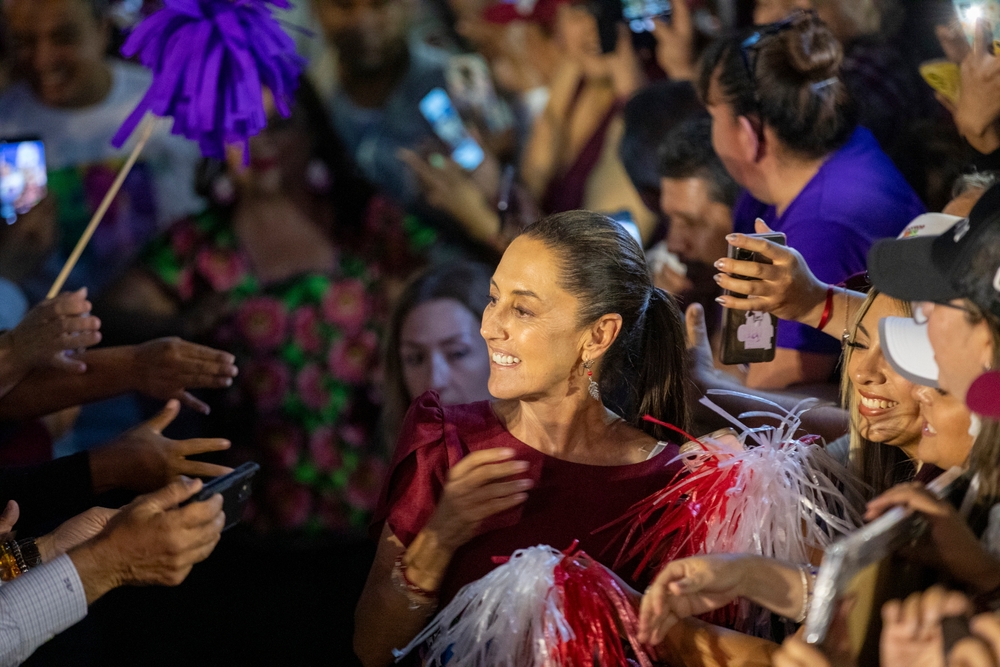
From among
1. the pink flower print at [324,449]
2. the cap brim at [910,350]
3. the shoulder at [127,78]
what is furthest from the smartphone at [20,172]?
the cap brim at [910,350]

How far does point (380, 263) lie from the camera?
13.3ft

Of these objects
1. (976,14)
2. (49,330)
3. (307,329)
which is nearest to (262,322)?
(307,329)

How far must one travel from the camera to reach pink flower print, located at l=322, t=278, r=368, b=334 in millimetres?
3936

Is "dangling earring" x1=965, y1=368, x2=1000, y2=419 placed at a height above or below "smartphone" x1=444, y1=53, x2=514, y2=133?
below

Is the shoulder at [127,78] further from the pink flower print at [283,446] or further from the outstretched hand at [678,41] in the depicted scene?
the outstretched hand at [678,41]

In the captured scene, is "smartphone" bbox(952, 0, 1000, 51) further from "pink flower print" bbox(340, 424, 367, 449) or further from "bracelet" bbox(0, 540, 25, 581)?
"bracelet" bbox(0, 540, 25, 581)

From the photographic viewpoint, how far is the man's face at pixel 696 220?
307cm

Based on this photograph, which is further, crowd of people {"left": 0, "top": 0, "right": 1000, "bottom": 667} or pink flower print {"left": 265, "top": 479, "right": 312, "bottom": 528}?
pink flower print {"left": 265, "top": 479, "right": 312, "bottom": 528}

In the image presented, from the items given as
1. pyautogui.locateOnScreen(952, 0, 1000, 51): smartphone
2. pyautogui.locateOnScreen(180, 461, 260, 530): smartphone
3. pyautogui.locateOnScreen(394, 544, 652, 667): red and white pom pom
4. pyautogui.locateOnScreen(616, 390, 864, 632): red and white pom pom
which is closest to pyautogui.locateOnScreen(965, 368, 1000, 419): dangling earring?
pyautogui.locateOnScreen(616, 390, 864, 632): red and white pom pom

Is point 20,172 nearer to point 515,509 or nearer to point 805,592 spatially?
point 515,509

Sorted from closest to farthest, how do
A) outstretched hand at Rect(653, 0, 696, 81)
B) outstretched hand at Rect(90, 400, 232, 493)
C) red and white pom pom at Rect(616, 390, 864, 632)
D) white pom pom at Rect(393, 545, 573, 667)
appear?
white pom pom at Rect(393, 545, 573, 667)
red and white pom pom at Rect(616, 390, 864, 632)
outstretched hand at Rect(90, 400, 232, 493)
outstretched hand at Rect(653, 0, 696, 81)

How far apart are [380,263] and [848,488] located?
2.54 m

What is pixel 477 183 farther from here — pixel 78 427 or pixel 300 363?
pixel 78 427

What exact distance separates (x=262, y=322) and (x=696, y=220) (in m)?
1.76
